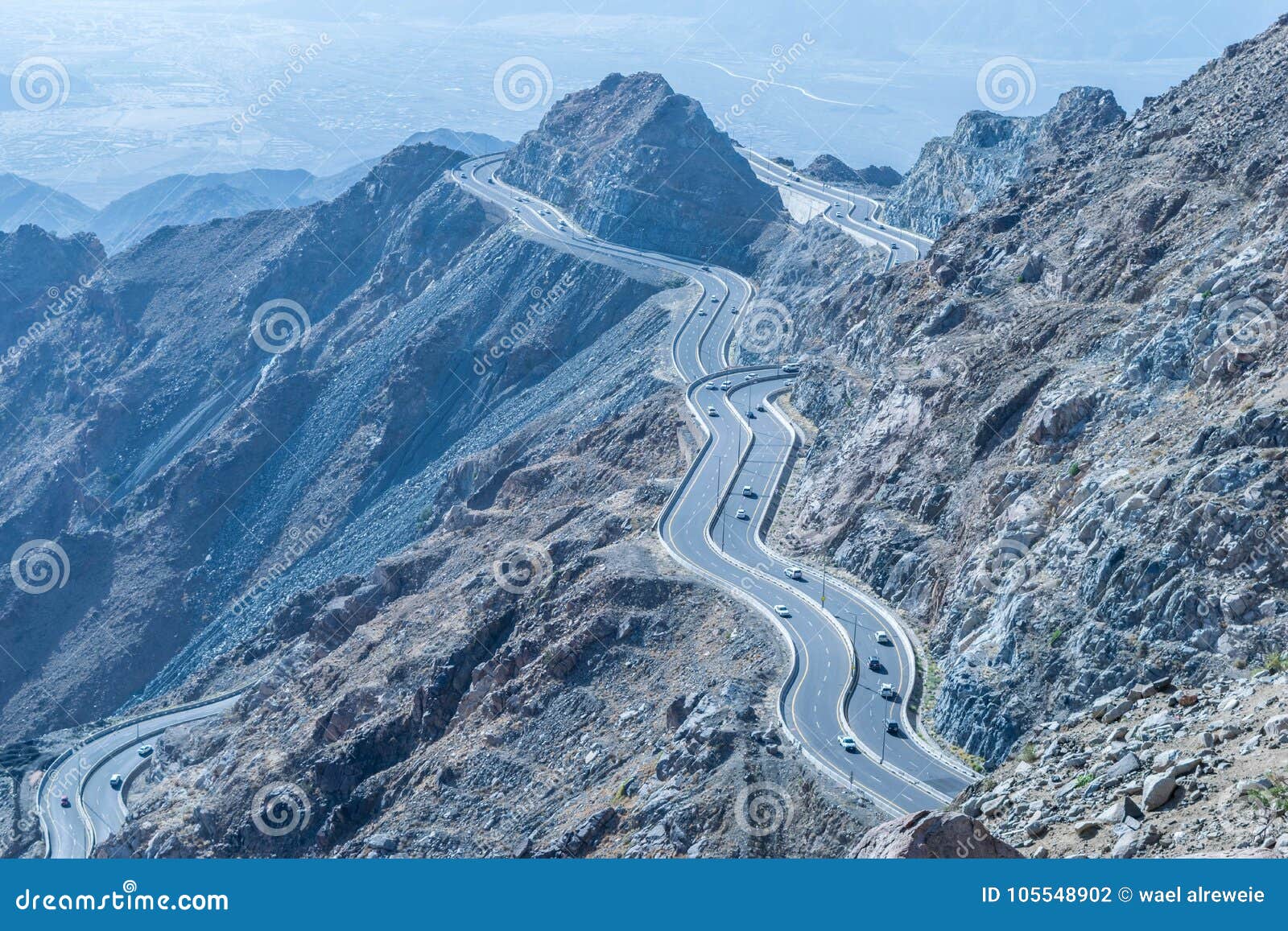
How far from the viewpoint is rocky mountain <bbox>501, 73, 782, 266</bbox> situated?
115250 mm

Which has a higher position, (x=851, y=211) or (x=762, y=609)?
(x=851, y=211)

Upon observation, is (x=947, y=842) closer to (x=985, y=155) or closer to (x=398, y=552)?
(x=398, y=552)

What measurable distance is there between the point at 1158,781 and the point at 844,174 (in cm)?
12057

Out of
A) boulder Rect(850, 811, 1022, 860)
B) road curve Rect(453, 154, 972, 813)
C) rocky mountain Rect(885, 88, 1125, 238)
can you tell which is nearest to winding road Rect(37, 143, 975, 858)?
road curve Rect(453, 154, 972, 813)

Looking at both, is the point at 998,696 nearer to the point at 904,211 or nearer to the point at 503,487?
the point at 503,487

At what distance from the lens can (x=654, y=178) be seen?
11894cm

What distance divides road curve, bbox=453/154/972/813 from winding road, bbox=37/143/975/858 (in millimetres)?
68

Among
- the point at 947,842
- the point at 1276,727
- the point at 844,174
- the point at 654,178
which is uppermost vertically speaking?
the point at 844,174

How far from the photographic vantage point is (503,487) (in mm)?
76625

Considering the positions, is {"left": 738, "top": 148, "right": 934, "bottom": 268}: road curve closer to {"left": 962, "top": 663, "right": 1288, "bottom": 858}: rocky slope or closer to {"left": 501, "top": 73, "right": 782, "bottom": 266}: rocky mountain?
{"left": 501, "top": 73, "right": 782, "bottom": 266}: rocky mountain

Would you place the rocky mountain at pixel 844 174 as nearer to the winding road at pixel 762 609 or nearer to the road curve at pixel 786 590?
the winding road at pixel 762 609

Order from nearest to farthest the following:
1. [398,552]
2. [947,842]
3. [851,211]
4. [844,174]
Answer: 1. [947,842]
2. [398,552]
3. [851,211]
4. [844,174]

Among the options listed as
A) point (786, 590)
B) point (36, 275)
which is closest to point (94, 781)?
point (786, 590)

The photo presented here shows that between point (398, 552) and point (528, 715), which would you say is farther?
point (398, 552)
